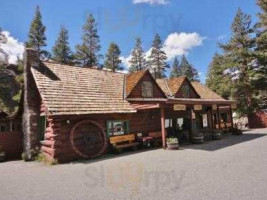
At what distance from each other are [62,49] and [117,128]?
36.6 meters

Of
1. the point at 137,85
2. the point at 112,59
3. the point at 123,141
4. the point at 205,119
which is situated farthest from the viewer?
the point at 112,59

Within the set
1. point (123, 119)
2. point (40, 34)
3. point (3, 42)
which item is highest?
point (40, 34)

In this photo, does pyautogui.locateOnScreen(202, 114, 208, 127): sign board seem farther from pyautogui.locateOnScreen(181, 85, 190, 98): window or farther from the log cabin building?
the log cabin building

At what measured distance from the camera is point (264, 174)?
926 centimetres

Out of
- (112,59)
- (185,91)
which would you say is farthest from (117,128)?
(112,59)

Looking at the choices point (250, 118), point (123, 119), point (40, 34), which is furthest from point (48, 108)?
point (40, 34)

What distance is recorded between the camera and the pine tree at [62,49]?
50156 mm

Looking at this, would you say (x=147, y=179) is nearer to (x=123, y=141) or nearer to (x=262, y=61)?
(x=123, y=141)

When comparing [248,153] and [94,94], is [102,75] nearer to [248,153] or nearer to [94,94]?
[94,94]

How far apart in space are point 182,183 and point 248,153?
22.1 ft

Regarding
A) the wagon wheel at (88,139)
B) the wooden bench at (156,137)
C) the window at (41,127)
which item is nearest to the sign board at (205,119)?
the wooden bench at (156,137)

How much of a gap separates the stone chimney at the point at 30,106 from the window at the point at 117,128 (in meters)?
4.36

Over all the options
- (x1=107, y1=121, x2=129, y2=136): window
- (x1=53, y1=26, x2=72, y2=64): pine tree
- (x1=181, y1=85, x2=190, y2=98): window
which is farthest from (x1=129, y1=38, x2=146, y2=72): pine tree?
(x1=107, y1=121, x2=129, y2=136): window

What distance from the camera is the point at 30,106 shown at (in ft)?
54.0
